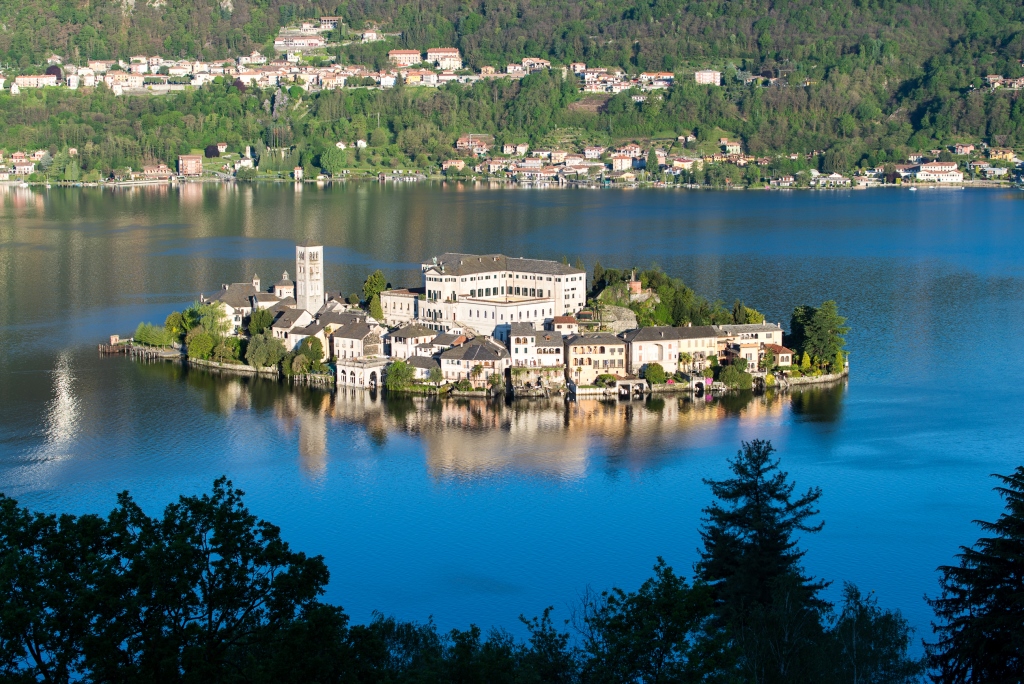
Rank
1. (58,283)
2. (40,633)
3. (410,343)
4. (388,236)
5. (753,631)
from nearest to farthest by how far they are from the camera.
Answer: (40,633), (753,631), (410,343), (58,283), (388,236)

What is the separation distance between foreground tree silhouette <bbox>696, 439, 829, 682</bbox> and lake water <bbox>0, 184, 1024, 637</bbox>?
1733 mm

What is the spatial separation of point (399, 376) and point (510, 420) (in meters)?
1.87

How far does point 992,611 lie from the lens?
704 cm

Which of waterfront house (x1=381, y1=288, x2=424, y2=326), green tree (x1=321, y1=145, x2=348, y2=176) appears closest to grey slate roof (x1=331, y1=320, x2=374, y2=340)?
waterfront house (x1=381, y1=288, x2=424, y2=326)

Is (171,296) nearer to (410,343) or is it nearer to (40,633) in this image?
(410,343)

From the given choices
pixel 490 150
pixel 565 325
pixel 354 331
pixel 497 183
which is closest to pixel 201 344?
pixel 354 331

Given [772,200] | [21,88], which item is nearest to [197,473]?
[772,200]

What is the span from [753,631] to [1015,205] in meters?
36.6

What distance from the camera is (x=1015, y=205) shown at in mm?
40594

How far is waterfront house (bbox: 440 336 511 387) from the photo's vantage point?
16219 mm

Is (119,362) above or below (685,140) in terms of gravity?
below

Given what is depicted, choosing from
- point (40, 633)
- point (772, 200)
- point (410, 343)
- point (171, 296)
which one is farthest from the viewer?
point (772, 200)

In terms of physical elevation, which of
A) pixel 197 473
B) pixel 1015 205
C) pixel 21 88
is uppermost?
pixel 21 88

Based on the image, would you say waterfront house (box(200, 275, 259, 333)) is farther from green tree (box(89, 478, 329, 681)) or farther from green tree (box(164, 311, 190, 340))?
green tree (box(89, 478, 329, 681))
